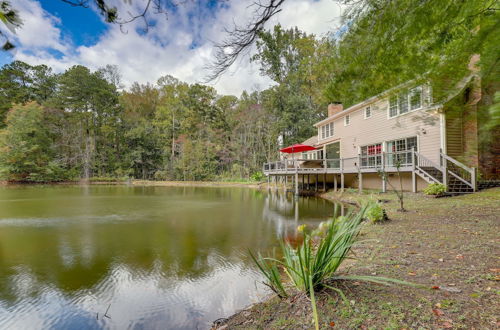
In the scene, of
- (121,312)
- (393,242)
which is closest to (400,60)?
(393,242)

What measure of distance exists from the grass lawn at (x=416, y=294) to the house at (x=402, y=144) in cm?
111

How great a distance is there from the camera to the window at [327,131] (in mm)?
17797

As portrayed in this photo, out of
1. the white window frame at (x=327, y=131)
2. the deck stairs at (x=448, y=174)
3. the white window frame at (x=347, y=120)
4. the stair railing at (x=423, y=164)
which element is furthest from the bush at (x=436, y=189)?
the white window frame at (x=327, y=131)

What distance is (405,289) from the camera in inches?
91.3

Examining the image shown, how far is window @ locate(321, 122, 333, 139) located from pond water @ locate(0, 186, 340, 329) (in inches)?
436

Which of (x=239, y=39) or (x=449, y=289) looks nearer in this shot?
(x=449, y=289)

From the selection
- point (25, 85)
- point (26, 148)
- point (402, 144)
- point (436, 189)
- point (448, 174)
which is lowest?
point (436, 189)

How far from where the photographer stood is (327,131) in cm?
1833

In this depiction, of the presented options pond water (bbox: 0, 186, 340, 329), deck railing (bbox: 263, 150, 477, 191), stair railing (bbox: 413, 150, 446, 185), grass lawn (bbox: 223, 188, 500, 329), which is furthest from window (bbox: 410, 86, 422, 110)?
stair railing (bbox: 413, 150, 446, 185)

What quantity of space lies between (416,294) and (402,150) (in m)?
11.3

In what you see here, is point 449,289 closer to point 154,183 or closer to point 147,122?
point 154,183

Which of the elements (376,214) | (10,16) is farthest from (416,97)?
(376,214)

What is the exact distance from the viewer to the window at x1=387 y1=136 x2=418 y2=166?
10617 mm

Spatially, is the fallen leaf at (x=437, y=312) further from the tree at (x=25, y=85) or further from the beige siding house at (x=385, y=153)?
the tree at (x=25, y=85)
